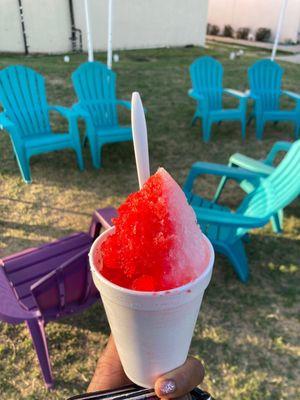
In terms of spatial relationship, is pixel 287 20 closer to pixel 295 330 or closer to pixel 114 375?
pixel 295 330

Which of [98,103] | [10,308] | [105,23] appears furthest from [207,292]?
[105,23]

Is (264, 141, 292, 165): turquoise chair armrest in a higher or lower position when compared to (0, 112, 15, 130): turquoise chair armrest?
lower

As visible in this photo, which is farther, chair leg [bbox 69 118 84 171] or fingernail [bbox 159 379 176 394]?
chair leg [bbox 69 118 84 171]

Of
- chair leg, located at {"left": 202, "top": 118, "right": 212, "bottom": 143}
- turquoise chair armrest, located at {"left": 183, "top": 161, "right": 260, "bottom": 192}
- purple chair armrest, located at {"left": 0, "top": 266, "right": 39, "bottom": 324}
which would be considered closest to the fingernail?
purple chair armrest, located at {"left": 0, "top": 266, "right": 39, "bottom": 324}

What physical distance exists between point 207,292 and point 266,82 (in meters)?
4.88

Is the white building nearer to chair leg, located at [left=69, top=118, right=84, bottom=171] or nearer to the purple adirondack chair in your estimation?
chair leg, located at [left=69, top=118, right=84, bottom=171]

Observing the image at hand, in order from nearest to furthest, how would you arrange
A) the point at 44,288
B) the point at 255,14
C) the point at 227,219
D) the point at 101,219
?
1. the point at 44,288
2. the point at 227,219
3. the point at 101,219
4. the point at 255,14

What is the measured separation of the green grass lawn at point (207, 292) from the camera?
93.9 inches

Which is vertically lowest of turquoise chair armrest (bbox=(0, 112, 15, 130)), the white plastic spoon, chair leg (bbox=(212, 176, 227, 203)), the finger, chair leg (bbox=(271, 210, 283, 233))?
chair leg (bbox=(271, 210, 283, 233))

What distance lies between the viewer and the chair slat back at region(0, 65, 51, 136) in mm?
4805

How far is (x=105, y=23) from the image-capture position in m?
13.4

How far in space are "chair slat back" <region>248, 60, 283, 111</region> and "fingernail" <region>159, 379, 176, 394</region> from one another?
6.16 meters

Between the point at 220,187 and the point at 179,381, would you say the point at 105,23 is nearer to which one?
the point at 220,187

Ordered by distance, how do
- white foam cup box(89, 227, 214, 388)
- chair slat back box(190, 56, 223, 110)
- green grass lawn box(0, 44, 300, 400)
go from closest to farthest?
white foam cup box(89, 227, 214, 388) < green grass lawn box(0, 44, 300, 400) < chair slat back box(190, 56, 223, 110)
